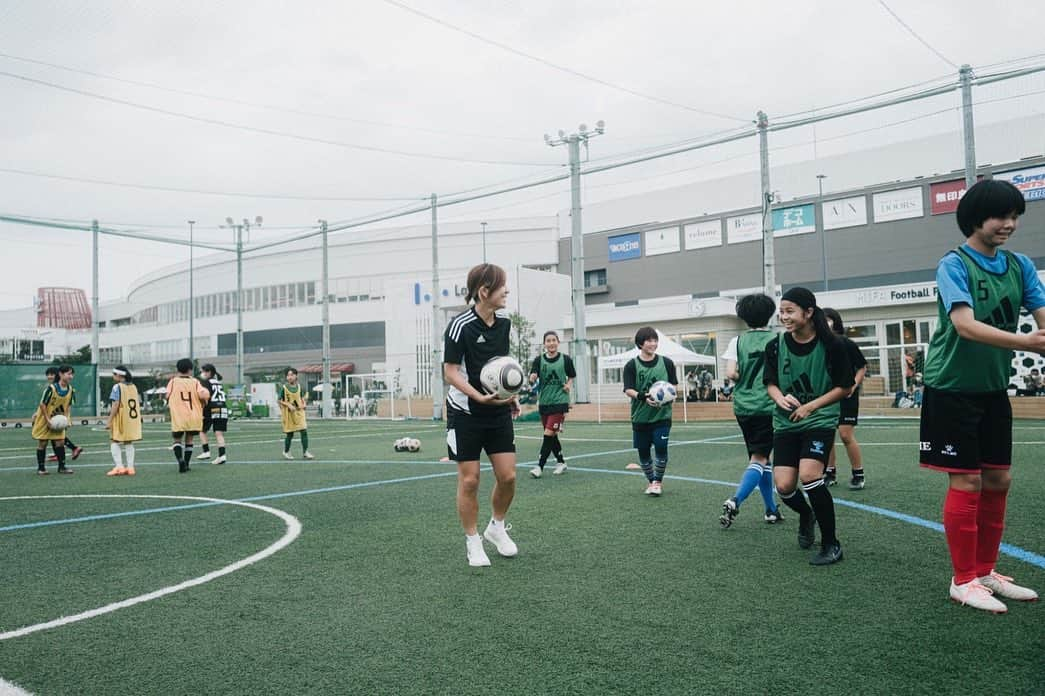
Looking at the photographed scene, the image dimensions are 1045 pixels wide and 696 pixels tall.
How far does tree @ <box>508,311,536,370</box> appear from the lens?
33438mm

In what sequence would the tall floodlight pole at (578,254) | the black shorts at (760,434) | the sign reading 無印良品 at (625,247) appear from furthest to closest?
the sign reading 無印良品 at (625,247), the tall floodlight pole at (578,254), the black shorts at (760,434)

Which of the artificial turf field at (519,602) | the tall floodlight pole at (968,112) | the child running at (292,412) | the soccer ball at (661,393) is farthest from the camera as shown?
the tall floodlight pole at (968,112)

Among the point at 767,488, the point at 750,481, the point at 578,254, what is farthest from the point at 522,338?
the point at 750,481

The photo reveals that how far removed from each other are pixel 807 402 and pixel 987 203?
1706mm

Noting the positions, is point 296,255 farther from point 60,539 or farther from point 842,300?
point 60,539

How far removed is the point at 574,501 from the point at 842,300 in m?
29.4

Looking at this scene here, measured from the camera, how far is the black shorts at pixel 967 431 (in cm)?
377

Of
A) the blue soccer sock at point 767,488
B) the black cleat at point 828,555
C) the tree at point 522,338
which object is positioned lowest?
the black cleat at point 828,555

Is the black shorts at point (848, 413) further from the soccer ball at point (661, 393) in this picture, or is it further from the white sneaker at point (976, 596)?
the white sneaker at point (976, 596)

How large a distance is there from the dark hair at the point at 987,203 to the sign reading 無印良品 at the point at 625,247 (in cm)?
4958

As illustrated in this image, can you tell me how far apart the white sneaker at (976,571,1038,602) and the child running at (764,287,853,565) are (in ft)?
2.99

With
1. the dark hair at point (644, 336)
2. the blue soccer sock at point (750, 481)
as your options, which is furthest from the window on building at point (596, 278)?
the blue soccer sock at point (750, 481)

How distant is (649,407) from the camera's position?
7.94m

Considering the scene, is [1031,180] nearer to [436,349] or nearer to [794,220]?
[794,220]
